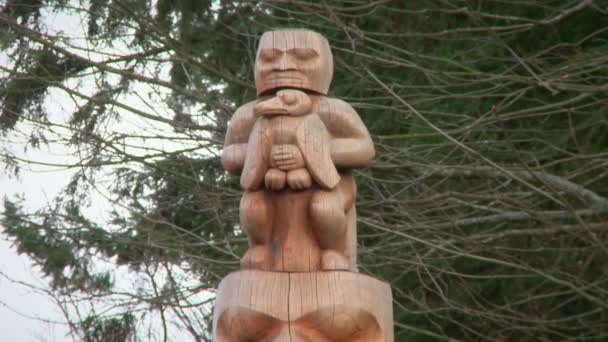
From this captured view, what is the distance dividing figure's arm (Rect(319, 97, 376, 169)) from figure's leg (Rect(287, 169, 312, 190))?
240 mm

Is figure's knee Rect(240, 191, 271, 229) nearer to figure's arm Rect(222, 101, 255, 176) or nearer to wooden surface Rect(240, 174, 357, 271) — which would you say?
wooden surface Rect(240, 174, 357, 271)

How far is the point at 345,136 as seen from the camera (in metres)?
5.20

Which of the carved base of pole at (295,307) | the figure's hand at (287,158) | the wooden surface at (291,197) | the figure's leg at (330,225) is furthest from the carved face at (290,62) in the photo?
the carved base of pole at (295,307)

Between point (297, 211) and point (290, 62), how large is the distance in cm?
76

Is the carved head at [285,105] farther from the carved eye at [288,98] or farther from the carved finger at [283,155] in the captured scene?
the carved finger at [283,155]

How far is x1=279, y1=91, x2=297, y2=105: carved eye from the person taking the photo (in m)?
5.05

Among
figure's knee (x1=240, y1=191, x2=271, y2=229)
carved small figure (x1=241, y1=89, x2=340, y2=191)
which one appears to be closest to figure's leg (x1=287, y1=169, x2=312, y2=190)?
carved small figure (x1=241, y1=89, x2=340, y2=191)

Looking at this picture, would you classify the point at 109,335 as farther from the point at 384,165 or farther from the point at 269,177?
the point at 269,177

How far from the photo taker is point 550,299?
8617mm

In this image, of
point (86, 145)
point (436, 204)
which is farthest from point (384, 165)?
point (86, 145)

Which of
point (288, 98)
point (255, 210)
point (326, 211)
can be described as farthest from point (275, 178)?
point (288, 98)

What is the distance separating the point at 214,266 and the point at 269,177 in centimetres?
Result: 385

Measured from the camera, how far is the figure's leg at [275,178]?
4.92m

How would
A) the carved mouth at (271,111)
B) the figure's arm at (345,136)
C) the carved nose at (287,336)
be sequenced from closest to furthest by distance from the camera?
1. the carved nose at (287,336)
2. the carved mouth at (271,111)
3. the figure's arm at (345,136)
